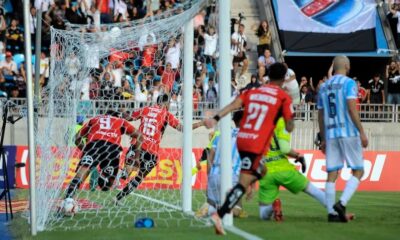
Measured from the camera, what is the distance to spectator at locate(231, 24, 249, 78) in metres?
26.3

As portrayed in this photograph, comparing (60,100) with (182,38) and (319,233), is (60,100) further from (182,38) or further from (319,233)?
(319,233)

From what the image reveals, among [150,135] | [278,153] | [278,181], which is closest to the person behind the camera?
[278,181]

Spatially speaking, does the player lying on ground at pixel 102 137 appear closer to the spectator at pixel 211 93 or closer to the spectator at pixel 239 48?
the spectator at pixel 211 93

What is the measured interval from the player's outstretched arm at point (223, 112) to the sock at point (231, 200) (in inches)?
29.9

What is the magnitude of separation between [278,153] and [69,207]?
3245mm

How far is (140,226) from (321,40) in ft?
63.7

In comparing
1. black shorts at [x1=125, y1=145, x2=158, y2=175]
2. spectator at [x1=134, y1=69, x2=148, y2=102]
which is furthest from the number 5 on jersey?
spectator at [x1=134, y1=69, x2=148, y2=102]

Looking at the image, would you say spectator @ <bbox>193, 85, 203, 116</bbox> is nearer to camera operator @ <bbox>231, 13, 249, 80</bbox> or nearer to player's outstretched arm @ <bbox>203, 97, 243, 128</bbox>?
camera operator @ <bbox>231, 13, 249, 80</bbox>

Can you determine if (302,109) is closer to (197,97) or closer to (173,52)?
(197,97)

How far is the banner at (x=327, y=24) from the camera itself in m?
30.5

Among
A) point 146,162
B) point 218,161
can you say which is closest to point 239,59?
point 146,162

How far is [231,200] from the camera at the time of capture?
10570 millimetres

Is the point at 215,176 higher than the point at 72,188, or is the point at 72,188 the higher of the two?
the point at 215,176

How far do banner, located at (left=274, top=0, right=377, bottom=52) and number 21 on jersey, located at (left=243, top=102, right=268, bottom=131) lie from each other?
19.6 metres
